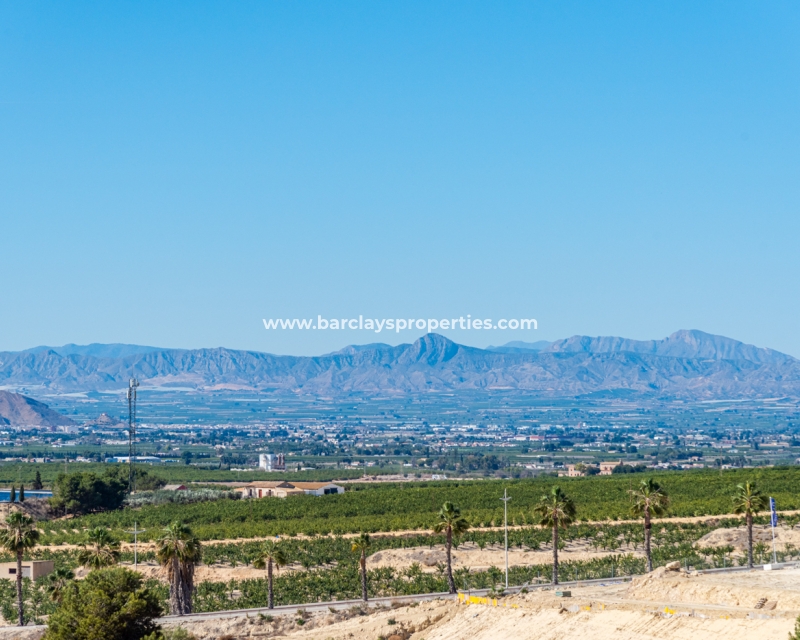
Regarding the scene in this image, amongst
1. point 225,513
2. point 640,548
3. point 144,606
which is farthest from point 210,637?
point 225,513

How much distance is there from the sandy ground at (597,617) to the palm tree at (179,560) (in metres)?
3.55

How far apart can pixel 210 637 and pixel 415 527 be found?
41698 millimetres

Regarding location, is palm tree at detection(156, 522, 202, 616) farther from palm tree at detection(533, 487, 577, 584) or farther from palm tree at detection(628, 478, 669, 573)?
palm tree at detection(628, 478, 669, 573)

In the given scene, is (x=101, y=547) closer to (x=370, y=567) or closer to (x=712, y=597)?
(x=370, y=567)

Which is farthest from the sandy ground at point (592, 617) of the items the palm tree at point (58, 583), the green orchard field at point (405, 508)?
the green orchard field at point (405, 508)

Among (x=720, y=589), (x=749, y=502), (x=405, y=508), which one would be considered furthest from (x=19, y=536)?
(x=405, y=508)

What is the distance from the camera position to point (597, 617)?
53.5 meters

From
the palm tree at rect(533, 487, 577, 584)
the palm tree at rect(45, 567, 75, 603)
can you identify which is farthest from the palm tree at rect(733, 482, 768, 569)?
the palm tree at rect(45, 567, 75, 603)

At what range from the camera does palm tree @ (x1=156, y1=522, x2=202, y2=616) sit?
6744cm

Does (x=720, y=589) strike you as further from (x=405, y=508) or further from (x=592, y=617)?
(x=405, y=508)

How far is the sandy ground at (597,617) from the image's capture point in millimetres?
50188

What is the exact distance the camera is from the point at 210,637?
64.9 meters

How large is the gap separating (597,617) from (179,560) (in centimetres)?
2461

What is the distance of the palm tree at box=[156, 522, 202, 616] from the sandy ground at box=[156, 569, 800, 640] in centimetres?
355
